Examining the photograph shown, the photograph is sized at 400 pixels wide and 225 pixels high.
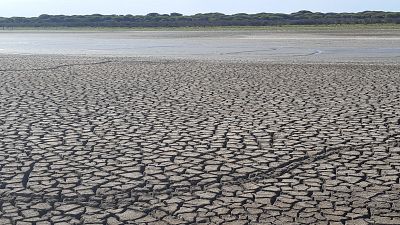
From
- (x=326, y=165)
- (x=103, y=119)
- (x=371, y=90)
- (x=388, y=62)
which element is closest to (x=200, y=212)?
(x=326, y=165)

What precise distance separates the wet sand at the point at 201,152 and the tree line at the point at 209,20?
1819 inches

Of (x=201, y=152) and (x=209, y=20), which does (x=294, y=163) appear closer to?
(x=201, y=152)

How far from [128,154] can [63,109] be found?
299cm

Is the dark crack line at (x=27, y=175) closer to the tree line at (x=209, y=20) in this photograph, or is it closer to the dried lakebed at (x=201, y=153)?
the dried lakebed at (x=201, y=153)

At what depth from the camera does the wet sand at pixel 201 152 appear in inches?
166

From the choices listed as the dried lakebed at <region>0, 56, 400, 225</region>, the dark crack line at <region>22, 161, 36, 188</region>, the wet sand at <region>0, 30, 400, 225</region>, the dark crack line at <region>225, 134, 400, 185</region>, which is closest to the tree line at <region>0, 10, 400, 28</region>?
the wet sand at <region>0, 30, 400, 225</region>

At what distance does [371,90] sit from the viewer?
10.1 m

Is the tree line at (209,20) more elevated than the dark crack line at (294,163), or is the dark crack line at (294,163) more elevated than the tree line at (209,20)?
the dark crack line at (294,163)

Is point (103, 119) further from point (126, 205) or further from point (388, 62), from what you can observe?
point (388, 62)

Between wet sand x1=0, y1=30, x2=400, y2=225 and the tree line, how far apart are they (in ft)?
152

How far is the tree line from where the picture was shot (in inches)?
2226

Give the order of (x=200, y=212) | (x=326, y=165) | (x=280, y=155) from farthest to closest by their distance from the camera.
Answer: (x=280, y=155)
(x=326, y=165)
(x=200, y=212)

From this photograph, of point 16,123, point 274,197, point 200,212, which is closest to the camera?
point 200,212

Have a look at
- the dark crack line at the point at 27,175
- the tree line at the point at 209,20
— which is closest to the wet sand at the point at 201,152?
the dark crack line at the point at 27,175
